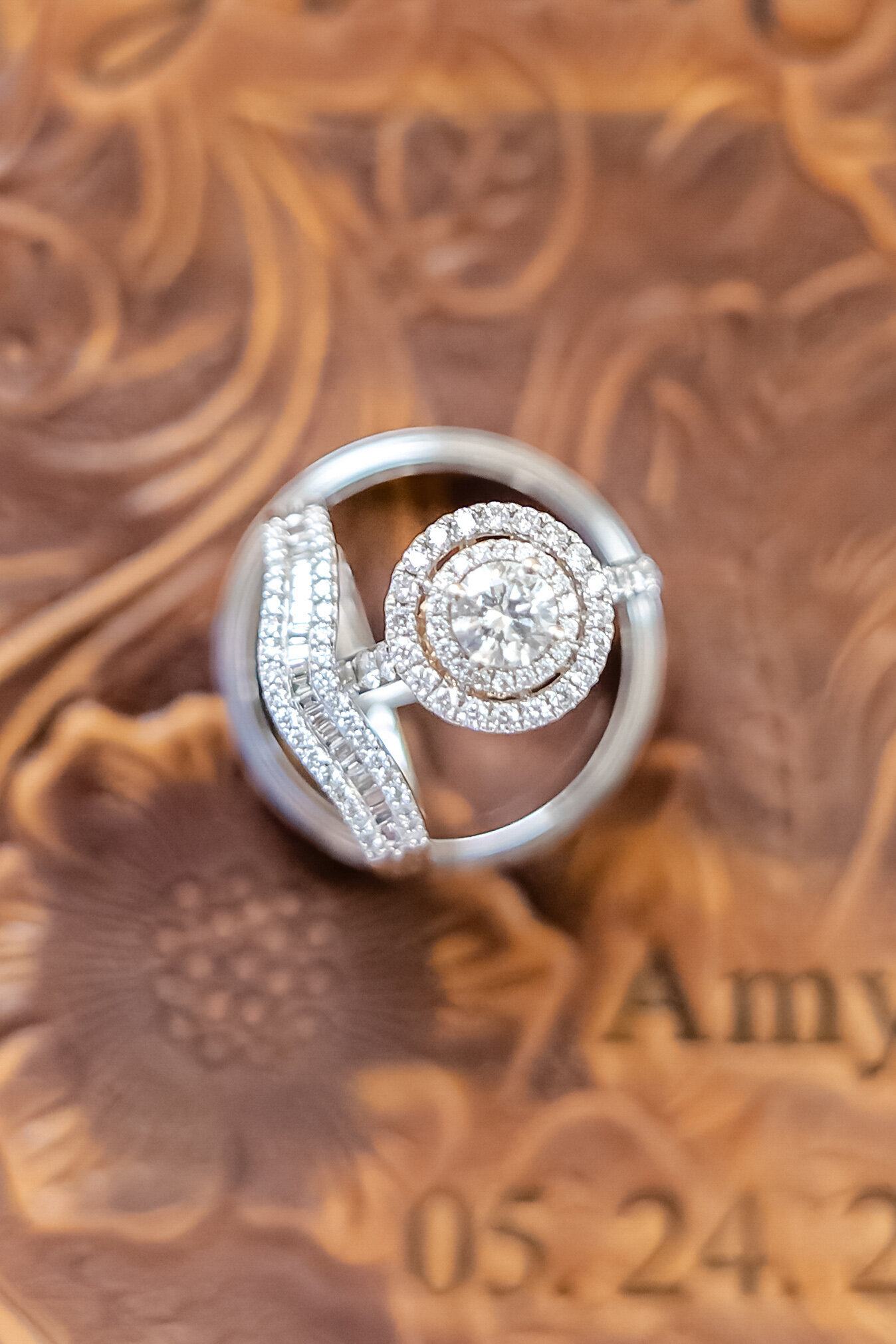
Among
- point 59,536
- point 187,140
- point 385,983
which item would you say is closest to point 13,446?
point 59,536

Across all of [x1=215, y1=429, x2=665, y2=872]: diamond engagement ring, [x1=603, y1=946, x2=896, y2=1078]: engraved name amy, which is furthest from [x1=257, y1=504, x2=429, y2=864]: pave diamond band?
[x1=603, y1=946, x2=896, y2=1078]: engraved name amy

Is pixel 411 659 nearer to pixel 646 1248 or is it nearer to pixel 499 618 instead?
pixel 499 618

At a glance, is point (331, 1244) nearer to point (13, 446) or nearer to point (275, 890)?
point (275, 890)

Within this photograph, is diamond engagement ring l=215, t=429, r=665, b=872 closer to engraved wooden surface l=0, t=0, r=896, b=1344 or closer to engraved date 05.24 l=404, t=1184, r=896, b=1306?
engraved wooden surface l=0, t=0, r=896, b=1344

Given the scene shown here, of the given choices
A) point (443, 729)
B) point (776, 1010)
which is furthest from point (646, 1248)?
point (443, 729)

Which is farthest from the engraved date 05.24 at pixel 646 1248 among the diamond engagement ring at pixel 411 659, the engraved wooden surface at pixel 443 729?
the diamond engagement ring at pixel 411 659

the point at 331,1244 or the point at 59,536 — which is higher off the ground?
the point at 59,536

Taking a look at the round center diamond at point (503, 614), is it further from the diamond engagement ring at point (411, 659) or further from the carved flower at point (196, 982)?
the carved flower at point (196, 982)
